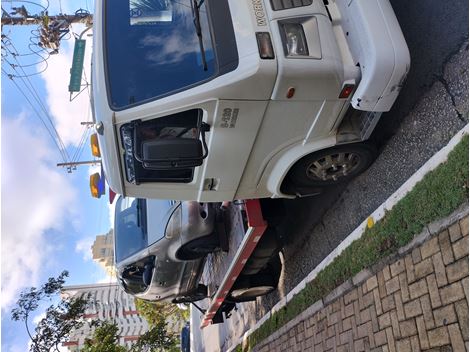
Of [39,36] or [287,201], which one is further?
[39,36]

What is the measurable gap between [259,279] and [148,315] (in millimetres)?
15077

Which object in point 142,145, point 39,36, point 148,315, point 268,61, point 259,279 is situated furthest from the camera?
point 148,315

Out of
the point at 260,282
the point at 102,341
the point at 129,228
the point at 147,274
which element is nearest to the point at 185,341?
the point at 102,341

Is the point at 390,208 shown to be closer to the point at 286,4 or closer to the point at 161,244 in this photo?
the point at 286,4

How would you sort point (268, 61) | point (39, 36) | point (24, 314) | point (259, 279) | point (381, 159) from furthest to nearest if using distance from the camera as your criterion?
point (39, 36) → point (24, 314) → point (259, 279) → point (381, 159) → point (268, 61)

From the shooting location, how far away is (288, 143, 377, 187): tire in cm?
468

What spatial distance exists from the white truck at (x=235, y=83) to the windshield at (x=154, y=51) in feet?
0.03

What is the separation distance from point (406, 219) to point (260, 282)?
4002mm

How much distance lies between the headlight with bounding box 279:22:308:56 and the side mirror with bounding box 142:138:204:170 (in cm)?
108

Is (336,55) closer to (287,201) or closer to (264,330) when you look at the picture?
(287,201)

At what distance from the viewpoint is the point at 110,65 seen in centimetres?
423

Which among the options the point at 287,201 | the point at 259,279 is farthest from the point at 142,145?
the point at 259,279

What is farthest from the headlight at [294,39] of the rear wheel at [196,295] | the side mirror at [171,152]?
the rear wheel at [196,295]

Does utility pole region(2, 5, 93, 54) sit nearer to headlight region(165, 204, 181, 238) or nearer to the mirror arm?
headlight region(165, 204, 181, 238)
